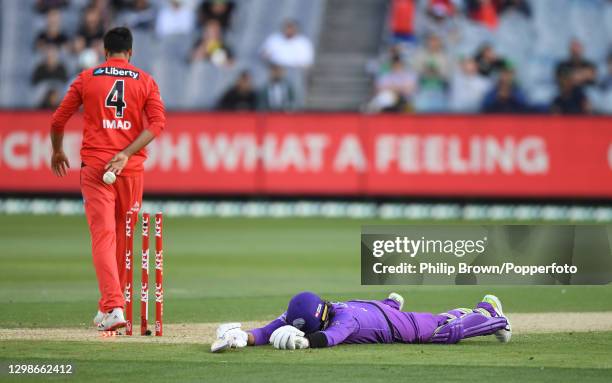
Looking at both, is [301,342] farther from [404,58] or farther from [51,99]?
[404,58]

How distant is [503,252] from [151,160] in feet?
51.6

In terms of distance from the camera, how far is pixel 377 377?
7840 mm

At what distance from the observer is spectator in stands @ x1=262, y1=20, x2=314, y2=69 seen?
90.7 feet

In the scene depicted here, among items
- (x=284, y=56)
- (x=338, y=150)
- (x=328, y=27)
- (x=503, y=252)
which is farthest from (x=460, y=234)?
(x=328, y=27)

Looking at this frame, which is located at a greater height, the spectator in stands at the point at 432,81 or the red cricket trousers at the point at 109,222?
the spectator in stands at the point at 432,81

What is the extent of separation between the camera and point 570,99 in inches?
1048

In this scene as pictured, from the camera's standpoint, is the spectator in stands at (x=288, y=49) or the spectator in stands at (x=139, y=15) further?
the spectator in stands at (x=139, y=15)

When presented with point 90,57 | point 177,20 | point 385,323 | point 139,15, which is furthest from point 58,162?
point 139,15

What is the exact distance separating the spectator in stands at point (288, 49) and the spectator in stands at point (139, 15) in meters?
2.83

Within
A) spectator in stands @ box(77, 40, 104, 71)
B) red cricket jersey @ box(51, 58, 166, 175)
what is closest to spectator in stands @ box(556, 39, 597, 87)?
spectator in stands @ box(77, 40, 104, 71)

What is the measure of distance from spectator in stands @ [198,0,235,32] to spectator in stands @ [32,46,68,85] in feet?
10.6

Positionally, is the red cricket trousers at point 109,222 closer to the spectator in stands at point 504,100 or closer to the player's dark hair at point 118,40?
the player's dark hair at point 118,40

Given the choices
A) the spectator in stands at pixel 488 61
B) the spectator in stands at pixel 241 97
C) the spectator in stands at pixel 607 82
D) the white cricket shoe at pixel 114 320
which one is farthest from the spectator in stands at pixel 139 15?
the white cricket shoe at pixel 114 320

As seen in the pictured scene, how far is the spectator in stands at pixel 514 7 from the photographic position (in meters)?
28.7
